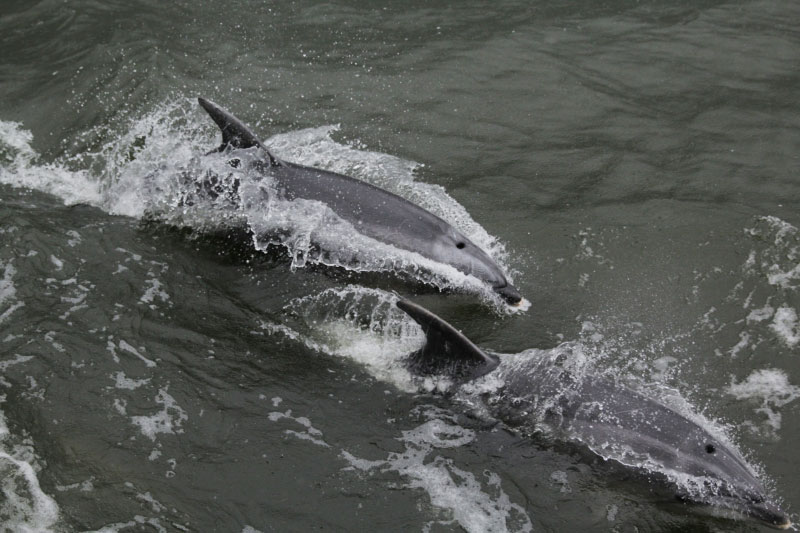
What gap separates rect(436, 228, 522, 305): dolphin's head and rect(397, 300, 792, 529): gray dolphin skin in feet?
5.27

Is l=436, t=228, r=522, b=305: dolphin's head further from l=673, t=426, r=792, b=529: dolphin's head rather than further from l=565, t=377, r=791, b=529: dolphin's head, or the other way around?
l=673, t=426, r=792, b=529: dolphin's head

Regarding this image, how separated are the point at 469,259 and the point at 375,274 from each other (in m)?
1.24

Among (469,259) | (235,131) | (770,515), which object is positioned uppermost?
(235,131)

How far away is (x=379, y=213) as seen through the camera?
11.3 metres

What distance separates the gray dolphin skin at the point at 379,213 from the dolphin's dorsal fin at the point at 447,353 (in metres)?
1.72

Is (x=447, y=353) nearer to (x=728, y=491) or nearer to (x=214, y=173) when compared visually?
(x=728, y=491)

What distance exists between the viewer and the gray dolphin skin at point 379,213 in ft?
36.2

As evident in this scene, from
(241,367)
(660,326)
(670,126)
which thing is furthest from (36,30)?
(660,326)

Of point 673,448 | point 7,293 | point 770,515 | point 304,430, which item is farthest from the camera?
point 7,293

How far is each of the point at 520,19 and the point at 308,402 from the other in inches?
406

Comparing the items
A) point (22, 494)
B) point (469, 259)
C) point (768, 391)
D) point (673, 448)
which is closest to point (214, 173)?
point (469, 259)

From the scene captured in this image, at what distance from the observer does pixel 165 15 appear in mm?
17000

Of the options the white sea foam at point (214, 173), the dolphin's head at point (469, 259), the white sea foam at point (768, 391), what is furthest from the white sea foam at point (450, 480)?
the white sea foam at point (768, 391)

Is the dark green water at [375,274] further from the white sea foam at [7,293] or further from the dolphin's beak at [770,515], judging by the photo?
the dolphin's beak at [770,515]
